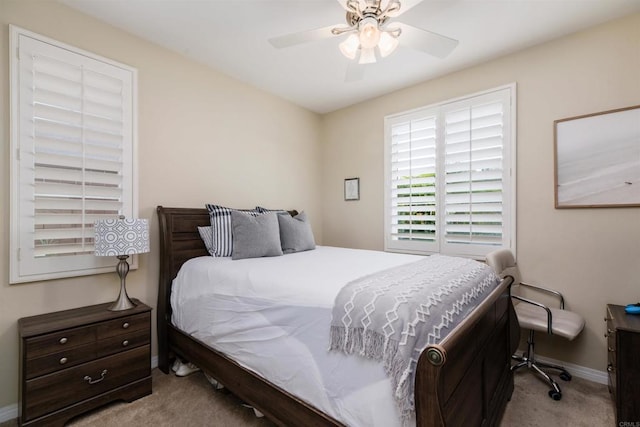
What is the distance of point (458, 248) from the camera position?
2.90m

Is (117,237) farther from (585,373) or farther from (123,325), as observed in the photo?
(585,373)

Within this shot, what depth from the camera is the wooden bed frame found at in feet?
3.26

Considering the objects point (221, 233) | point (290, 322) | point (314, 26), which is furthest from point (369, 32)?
point (221, 233)

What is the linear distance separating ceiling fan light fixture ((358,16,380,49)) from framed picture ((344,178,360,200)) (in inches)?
80.4

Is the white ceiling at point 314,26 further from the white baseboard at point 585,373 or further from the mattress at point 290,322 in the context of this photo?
the white baseboard at point 585,373

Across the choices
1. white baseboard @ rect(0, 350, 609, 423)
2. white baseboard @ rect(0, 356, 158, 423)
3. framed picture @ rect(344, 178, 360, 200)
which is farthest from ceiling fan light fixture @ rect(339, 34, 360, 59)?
white baseboard @ rect(0, 356, 158, 423)

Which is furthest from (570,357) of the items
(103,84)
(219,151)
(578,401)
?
(103,84)

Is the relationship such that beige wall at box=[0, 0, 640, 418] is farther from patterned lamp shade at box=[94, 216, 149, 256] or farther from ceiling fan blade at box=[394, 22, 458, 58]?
ceiling fan blade at box=[394, 22, 458, 58]

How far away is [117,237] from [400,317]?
5.96 ft

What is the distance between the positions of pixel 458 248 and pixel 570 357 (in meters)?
1.17

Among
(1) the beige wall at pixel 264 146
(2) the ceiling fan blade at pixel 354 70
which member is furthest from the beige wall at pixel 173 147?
(2) the ceiling fan blade at pixel 354 70

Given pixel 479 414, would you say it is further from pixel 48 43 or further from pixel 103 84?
pixel 48 43

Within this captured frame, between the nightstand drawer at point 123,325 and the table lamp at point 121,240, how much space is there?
9 centimetres

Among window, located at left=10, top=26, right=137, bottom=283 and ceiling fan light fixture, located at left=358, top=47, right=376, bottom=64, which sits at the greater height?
ceiling fan light fixture, located at left=358, top=47, right=376, bottom=64
